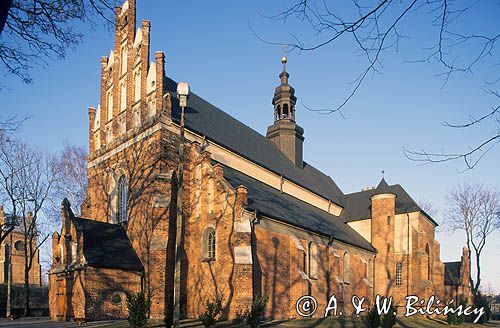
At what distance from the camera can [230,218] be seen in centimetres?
2372

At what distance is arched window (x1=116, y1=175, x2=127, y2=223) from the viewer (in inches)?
1044

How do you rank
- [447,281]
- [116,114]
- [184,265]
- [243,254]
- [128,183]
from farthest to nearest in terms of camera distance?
[447,281]
[116,114]
[128,183]
[184,265]
[243,254]

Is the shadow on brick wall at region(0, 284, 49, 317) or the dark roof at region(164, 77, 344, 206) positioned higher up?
the dark roof at region(164, 77, 344, 206)

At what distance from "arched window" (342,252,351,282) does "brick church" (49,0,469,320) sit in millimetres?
70

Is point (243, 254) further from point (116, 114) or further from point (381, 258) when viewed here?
point (381, 258)

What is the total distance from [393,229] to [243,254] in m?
21.2

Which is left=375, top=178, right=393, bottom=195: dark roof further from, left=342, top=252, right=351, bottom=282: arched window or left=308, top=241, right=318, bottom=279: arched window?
left=308, top=241, right=318, bottom=279: arched window

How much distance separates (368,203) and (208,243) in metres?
21.6

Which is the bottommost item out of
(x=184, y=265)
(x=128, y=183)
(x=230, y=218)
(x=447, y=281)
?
(x=447, y=281)

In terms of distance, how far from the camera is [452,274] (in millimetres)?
43594

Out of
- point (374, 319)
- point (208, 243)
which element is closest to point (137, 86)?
point (208, 243)

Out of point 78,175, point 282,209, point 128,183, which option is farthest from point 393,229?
point 78,175

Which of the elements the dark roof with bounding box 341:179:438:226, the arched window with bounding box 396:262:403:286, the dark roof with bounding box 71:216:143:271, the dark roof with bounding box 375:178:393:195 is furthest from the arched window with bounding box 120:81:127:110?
the arched window with bounding box 396:262:403:286

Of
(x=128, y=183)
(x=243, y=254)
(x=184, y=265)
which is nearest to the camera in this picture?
(x=243, y=254)
